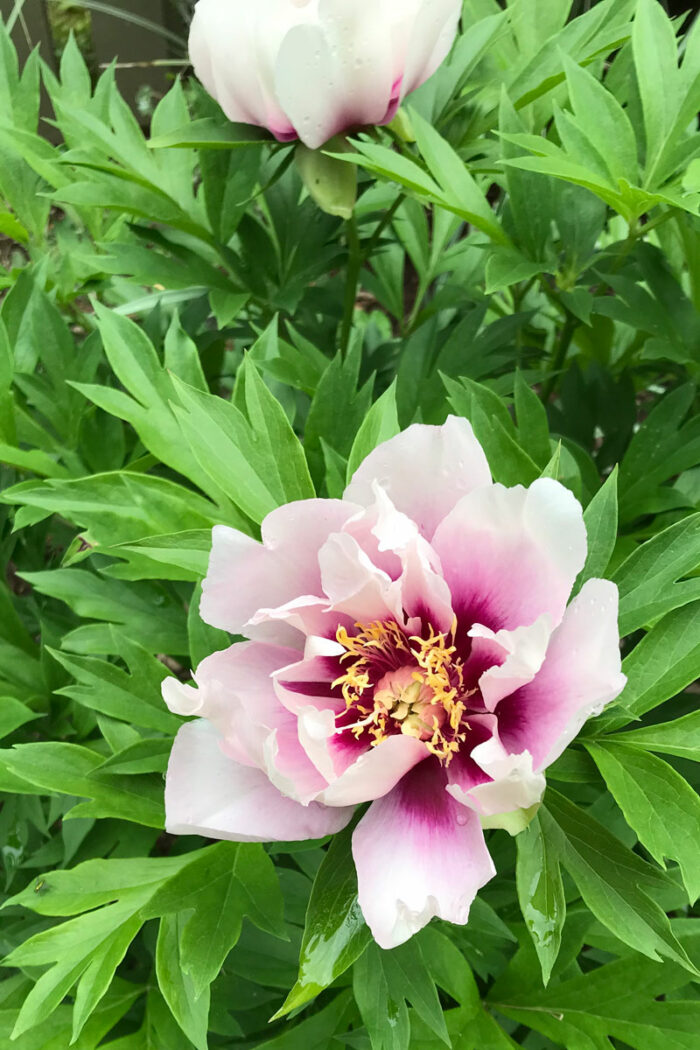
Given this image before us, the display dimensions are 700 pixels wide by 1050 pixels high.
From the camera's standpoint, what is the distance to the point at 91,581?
794 millimetres

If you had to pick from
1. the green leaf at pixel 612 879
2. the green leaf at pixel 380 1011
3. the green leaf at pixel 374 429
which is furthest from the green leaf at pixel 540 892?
the green leaf at pixel 374 429

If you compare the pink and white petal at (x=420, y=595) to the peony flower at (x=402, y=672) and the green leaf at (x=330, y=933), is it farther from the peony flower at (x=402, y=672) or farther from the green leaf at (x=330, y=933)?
the green leaf at (x=330, y=933)

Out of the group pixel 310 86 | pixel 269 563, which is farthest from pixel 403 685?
pixel 310 86

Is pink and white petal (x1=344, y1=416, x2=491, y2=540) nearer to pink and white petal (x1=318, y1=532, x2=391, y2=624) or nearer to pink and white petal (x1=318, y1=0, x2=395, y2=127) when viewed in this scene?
pink and white petal (x1=318, y1=532, x2=391, y2=624)

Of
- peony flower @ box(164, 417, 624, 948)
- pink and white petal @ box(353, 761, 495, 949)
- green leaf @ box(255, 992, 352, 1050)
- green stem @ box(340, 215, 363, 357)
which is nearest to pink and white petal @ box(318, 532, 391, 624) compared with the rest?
peony flower @ box(164, 417, 624, 948)

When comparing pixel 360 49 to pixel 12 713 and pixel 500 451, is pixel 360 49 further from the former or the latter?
pixel 12 713

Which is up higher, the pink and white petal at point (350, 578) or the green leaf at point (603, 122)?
the green leaf at point (603, 122)

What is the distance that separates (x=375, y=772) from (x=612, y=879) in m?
0.17

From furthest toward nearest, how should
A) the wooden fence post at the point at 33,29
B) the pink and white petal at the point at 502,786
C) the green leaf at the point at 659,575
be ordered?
the wooden fence post at the point at 33,29 < the green leaf at the point at 659,575 < the pink and white petal at the point at 502,786

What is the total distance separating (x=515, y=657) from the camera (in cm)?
45

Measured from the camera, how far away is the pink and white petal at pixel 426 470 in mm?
496

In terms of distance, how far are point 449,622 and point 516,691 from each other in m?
0.05

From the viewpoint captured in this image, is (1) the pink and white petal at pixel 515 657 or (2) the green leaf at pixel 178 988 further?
(2) the green leaf at pixel 178 988

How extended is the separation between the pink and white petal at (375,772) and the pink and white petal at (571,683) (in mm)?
58
